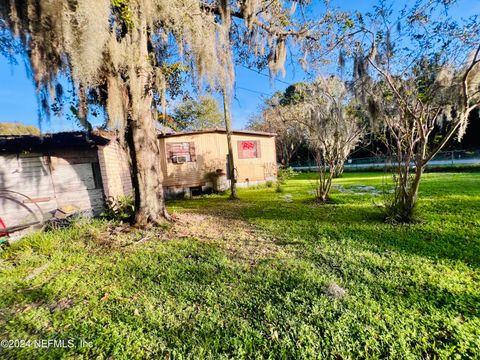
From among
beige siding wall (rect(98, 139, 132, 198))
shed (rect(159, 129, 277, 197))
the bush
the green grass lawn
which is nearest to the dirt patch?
the green grass lawn

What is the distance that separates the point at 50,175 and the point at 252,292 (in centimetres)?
565

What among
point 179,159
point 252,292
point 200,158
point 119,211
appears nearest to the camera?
point 252,292

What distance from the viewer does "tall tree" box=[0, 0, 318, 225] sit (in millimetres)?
2625

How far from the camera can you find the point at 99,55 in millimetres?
2895

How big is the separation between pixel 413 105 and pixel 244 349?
4557 millimetres

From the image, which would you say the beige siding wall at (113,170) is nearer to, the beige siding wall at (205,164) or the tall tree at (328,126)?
the beige siding wall at (205,164)

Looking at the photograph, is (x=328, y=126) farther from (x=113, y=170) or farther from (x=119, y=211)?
(x=113, y=170)

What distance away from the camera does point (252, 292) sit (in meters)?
2.16

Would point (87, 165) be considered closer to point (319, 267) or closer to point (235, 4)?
point (235, 4)

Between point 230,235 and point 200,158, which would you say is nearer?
point 230,235

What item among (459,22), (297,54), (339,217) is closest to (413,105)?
(459,22)

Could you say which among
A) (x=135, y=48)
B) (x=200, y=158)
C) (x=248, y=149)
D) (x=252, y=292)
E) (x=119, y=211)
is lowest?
(x=252, y=292)

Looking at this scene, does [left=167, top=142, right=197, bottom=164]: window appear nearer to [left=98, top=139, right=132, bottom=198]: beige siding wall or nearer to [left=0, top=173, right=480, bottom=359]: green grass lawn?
[left=98, top=139, right=132, bottom=198]: beige siding wall

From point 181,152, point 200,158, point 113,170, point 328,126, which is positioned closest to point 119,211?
point 113,170
